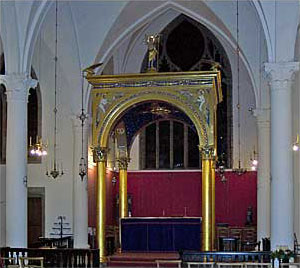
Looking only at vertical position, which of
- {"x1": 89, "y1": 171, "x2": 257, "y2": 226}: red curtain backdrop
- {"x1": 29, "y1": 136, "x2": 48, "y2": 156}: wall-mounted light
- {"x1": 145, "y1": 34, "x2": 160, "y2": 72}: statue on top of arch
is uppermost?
{"x1": 145, "y1": 34, "x2": 160, "y2": 72}: statue on top of arch

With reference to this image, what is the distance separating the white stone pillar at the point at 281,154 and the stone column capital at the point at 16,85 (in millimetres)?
5885

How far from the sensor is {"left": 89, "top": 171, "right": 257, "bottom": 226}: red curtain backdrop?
27859 mm

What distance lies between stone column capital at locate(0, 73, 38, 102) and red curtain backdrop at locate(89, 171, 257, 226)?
10.8 meters

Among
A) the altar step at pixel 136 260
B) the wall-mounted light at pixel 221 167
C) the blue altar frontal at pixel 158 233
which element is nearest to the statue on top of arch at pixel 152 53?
the blue altar frontal at pixel 158 233

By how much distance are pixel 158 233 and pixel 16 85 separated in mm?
6110

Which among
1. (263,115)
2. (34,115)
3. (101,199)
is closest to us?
(101,199)

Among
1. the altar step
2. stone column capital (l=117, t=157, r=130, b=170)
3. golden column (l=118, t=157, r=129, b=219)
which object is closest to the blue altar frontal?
the altar step

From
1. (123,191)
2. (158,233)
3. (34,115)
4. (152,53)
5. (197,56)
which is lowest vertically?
(158,233)

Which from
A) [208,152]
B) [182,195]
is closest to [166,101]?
[208,152]

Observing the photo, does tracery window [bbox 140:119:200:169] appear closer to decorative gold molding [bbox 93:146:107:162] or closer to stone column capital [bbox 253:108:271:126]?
stone column capital [bbox 253:108:271:126]

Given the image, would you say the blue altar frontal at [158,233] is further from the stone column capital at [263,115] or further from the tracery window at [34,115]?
the tracery window at [34,115]

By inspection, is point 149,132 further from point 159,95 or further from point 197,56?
point 159,95

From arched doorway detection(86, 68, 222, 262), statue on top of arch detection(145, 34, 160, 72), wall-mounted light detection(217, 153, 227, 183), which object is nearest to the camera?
arched doorway detection(86, 68, 222, 262)

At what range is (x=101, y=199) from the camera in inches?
739
